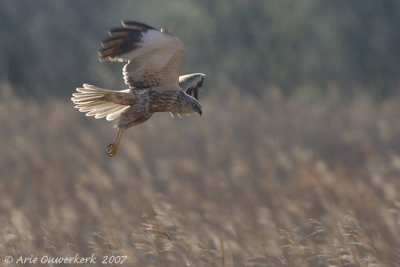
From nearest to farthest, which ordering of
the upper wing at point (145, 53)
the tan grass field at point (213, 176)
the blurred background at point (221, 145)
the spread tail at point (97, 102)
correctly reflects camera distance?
the upper wing at point (145, 53) → the spread tail at point (97, 102) → the blurred background at point (221, 145) → the tan grass field at point (213, 176)

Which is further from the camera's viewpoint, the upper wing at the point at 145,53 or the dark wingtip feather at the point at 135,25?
the upper wing at the point at 145,53

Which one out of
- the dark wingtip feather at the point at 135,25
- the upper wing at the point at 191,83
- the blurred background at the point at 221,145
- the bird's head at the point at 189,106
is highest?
the blurred background at the point at 221,145

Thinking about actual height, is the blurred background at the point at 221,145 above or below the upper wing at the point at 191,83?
above

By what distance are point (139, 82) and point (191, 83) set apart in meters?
0.79

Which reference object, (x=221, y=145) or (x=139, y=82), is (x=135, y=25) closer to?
(x=139, y=82)

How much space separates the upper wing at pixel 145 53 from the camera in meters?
6.24

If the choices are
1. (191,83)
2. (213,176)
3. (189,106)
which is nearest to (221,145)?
(213,176)

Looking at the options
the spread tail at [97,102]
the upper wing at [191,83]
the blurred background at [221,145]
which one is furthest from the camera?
the upper wing at [191,83]

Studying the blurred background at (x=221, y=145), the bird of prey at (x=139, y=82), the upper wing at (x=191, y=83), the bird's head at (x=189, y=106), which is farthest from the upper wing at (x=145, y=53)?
the blurred background at (x=221, y=145)

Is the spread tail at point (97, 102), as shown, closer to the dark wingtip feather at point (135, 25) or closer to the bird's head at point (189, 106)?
the bird's head at point (189, 106)

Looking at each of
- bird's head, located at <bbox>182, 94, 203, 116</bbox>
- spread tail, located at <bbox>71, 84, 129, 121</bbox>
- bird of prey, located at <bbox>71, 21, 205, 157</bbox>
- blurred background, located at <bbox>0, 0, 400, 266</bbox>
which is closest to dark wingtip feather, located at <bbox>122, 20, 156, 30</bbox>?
bird of prey, located at <bbox>71, 21, 205, 157</bbox>

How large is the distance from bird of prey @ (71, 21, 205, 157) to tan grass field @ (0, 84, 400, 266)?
0.74 m

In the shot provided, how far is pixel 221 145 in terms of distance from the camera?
12.2m

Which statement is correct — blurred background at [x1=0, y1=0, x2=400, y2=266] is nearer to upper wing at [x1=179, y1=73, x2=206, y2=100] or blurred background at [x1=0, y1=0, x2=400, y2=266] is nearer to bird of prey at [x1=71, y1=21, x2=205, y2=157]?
bird of prey at [x1=71, y1=21, x2=205, y2=157]
